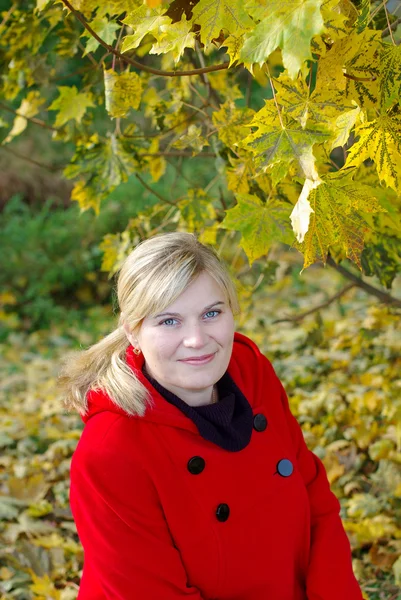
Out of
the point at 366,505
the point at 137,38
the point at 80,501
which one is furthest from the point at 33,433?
the point at 137,38

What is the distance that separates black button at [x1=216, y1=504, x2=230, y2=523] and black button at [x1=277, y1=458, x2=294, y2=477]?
18cm

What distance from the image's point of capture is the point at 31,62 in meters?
2.42

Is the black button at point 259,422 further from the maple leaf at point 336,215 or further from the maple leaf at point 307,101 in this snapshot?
the maple leaf at point 307,101

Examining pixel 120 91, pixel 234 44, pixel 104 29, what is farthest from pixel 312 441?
pixel 234 44

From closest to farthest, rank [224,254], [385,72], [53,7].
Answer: [385,72], [53,7], [224,254]

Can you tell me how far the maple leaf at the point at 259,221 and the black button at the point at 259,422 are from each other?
408 millimetres

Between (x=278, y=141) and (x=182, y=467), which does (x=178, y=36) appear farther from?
(x=182, y=467)

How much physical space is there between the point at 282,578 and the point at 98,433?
0.59m

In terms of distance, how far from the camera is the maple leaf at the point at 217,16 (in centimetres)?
130

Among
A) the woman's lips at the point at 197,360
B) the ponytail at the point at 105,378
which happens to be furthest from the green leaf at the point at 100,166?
the woman's lips at the point at 197,360

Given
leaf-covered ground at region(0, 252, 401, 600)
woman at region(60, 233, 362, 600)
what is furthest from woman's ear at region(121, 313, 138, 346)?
leaf-covered ground at region(0, 252, 401, 600)

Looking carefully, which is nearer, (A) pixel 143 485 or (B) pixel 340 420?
(A) pixel 143 485

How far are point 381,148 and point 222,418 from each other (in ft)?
2.42

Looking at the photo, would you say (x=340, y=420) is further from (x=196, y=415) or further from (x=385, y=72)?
(x=385, y=72)
